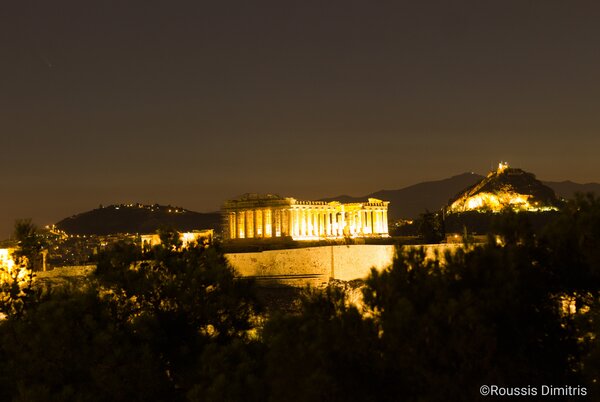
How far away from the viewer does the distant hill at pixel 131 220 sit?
152 metres

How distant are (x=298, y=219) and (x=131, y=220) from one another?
101 meters

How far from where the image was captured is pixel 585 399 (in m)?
12.6

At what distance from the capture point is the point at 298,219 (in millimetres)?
63312

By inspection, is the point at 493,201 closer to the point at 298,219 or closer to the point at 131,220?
the point at 298,219

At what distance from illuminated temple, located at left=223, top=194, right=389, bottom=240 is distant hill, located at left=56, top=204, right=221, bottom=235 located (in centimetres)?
8053

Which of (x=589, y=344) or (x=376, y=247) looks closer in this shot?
(x=589, y=344)

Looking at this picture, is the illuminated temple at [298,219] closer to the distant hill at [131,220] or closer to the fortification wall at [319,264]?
the fortification wall at [319,264]

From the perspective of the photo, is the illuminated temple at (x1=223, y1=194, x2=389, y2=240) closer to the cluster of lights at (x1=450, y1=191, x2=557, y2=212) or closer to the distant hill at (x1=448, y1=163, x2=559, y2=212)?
the distant hill at (x1=448, y1=163, x2=559, y2=212)

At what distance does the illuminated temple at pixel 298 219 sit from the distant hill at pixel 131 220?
264 feet

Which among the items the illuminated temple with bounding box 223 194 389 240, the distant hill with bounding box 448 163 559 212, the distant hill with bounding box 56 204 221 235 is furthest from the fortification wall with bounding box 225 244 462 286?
the distant hill with bounding box 56 204 221 235

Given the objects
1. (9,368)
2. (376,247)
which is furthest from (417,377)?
(376,247)

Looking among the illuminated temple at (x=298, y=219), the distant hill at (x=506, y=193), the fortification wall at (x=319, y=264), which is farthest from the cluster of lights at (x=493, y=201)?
the fortification wall at (x=319, y=264)

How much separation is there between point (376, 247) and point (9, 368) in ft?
71.3

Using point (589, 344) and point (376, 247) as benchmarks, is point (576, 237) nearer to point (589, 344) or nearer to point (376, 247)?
point (589, 344)
